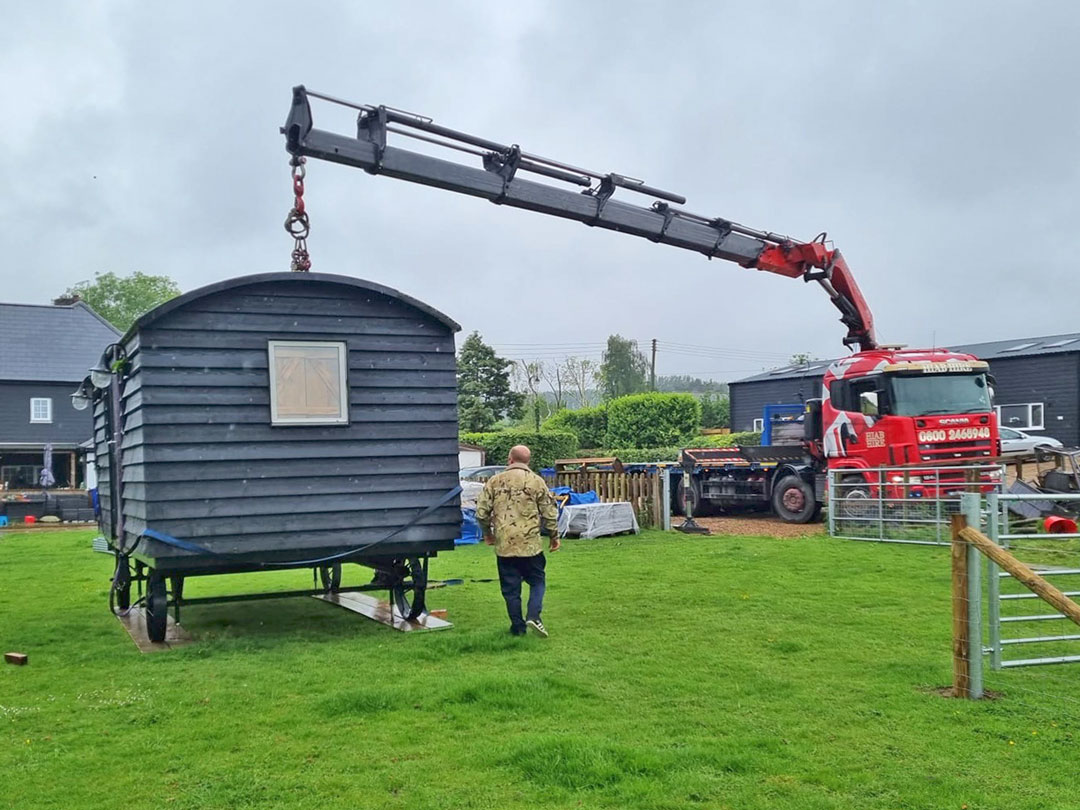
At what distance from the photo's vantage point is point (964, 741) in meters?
4.97

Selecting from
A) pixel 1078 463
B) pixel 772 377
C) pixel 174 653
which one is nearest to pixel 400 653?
pixel 174 653

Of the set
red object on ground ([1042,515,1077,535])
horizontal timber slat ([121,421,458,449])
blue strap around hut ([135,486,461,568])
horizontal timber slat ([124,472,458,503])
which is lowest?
red object on ground ([1042,515,1077,535])

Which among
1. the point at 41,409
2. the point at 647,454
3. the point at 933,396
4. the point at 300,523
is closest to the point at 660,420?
the point at 647,454

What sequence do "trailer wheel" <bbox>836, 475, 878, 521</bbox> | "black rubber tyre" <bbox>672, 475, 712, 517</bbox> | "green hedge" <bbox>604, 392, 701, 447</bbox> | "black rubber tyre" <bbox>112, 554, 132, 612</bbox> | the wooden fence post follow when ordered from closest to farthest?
the wooden fence post
"black rubber tyre" <bbox>112, 554, 132, 612</bbox>
"trailer wheel" <bbox>836, 475, 878, 521</bbox>
"black rubber tyre" <bbox>672, 475, 712, 517</bbox>
"green hedge" <bbox>604, 392, 701, 447</bbox>

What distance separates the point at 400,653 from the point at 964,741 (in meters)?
4.13

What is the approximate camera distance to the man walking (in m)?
8.05

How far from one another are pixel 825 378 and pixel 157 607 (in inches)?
510

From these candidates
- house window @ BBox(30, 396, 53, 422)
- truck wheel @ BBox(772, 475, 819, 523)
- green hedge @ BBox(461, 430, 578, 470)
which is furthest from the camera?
house window @ BBox(30, 396, 53, 422)

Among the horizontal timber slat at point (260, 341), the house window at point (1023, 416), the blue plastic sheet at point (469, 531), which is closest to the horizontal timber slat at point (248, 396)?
the horizontal timber slat at point (260, 341)

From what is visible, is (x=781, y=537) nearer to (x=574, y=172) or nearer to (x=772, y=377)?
(x=574, y=172)

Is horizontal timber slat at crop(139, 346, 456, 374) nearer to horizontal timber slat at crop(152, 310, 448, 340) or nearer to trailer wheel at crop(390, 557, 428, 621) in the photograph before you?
horizontal timber slat at crop(152, 310, 448, 340)

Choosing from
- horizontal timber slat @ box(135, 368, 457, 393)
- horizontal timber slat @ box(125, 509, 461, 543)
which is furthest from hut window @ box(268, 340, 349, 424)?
horizontal timber slat @ box(125, 509, 461, 543)

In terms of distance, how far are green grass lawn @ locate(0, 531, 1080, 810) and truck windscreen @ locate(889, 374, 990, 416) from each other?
677cm

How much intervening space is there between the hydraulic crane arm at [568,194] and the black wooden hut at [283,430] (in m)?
3.26
